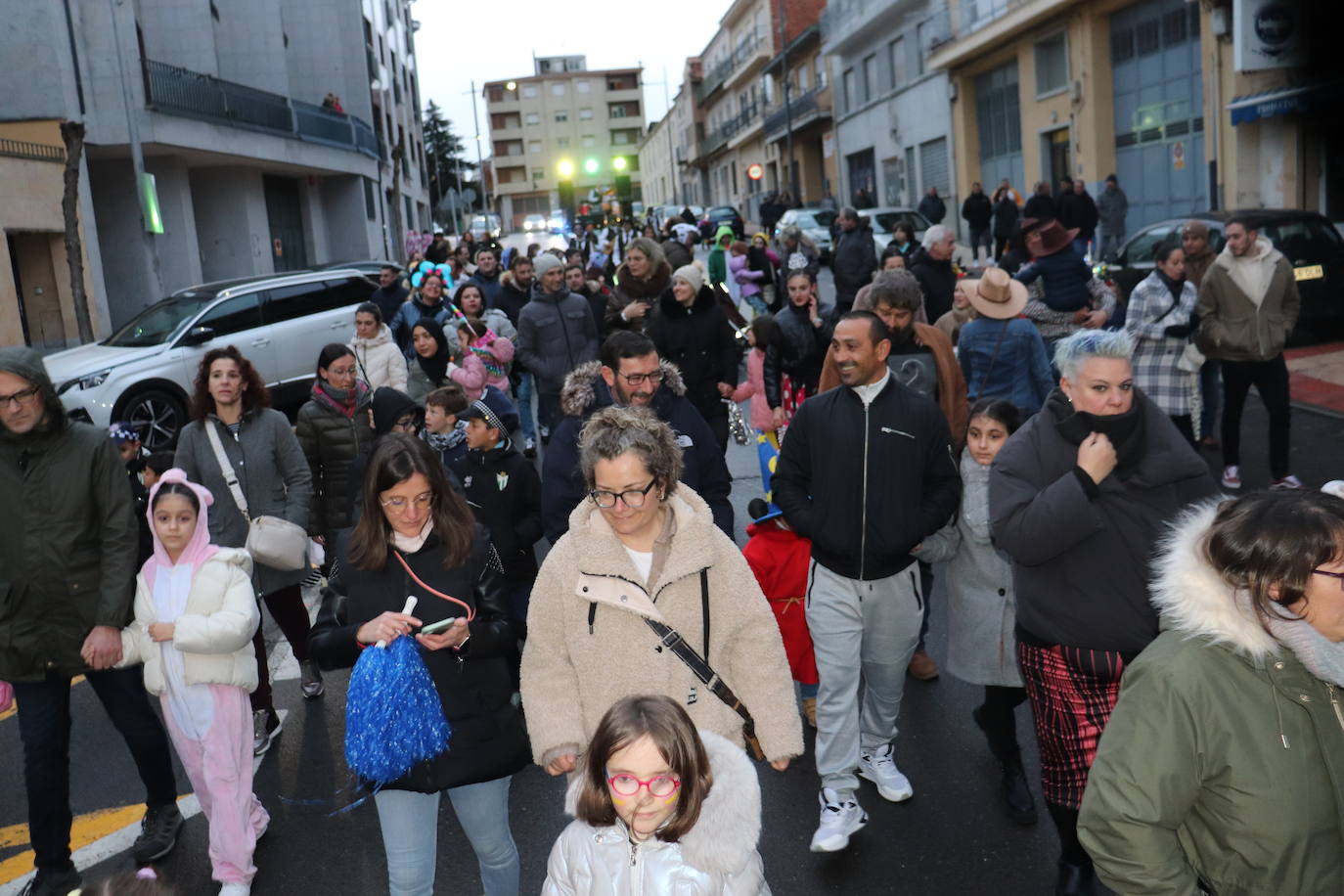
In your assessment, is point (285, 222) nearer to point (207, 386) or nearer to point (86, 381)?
point (86, 381)

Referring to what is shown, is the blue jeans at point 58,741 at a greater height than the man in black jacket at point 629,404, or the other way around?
the man in black jacket at point 629,404

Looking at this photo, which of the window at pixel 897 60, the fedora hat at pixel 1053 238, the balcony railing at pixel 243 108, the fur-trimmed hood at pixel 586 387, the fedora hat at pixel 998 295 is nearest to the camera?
the fur-trimmed hood at pixel 586 387

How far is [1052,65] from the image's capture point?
2805 cm

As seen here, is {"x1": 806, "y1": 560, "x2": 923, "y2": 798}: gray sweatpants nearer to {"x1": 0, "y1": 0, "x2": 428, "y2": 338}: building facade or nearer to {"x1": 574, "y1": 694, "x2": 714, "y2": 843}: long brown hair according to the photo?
{"x1": 574, "y1": 694, "x2": 714, "y2": 843}: long brown hair

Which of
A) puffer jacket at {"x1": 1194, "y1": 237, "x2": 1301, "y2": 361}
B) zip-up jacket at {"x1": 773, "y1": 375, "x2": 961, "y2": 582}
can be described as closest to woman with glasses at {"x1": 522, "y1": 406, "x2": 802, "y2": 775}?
zip-up jacket at {"x1": 773, "y1": 375, "x2": 961, "y2": 582}

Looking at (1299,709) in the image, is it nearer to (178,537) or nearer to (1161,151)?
(178,537)

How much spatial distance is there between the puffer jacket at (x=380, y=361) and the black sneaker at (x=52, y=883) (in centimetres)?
497

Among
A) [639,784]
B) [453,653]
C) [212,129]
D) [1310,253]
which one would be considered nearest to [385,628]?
[453,653]

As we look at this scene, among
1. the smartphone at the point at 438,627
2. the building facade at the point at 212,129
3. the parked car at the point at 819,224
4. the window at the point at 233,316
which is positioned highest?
the building facade at the point at 212,129

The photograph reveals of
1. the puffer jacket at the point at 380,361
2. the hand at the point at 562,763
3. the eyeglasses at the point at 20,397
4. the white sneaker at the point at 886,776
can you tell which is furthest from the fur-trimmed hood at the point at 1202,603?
the puffer jacket at the point at 380,361

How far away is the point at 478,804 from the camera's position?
362 centimetres

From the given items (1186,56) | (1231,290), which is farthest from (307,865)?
(1186,56)

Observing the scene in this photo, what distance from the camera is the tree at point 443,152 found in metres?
85.6

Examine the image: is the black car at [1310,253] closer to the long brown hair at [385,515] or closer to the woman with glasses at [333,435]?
the woman with glasses at [333,435]
